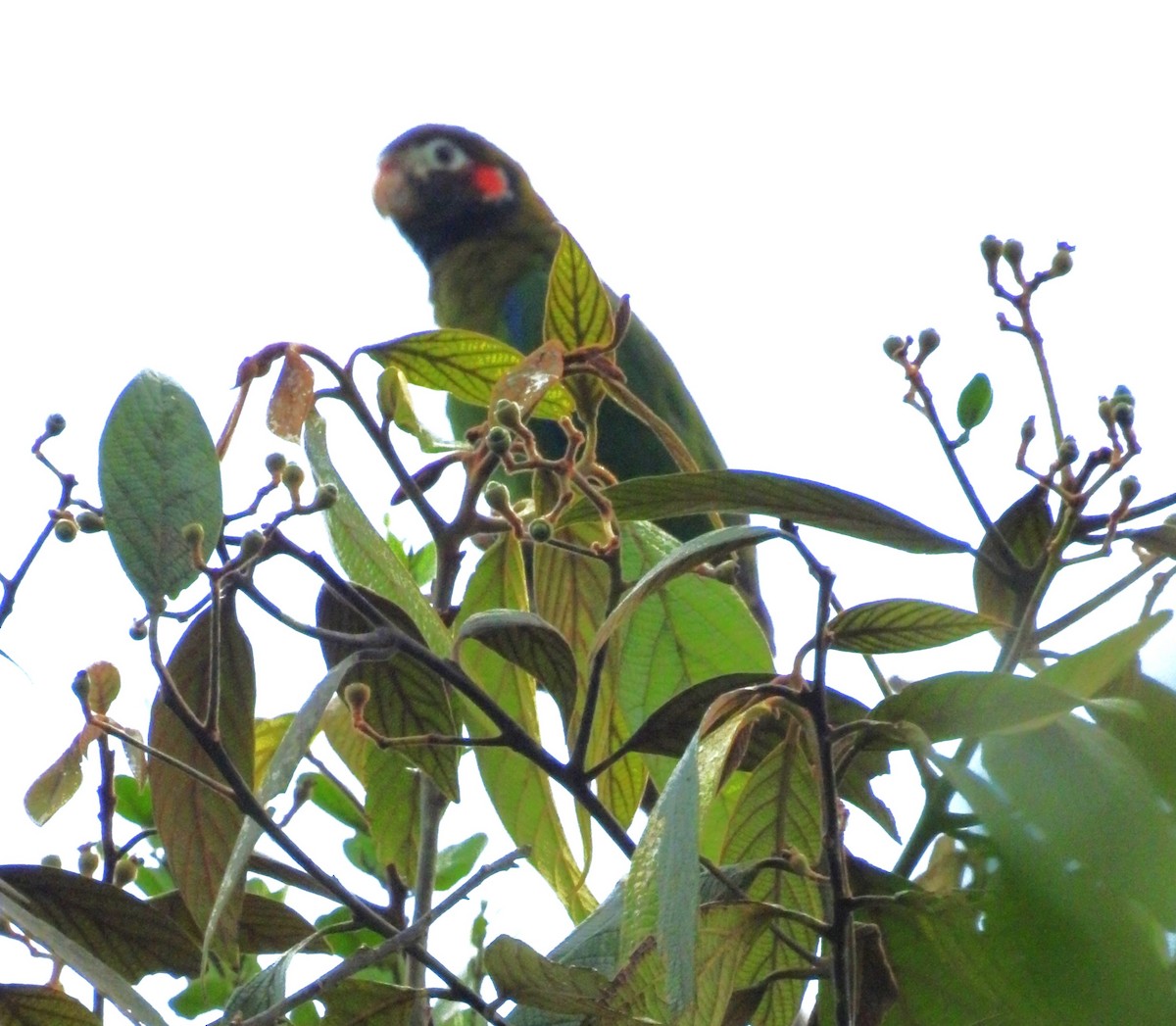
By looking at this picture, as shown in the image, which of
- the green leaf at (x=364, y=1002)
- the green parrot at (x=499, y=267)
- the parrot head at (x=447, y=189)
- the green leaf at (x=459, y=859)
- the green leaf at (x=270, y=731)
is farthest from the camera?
the parrot head at (x=447, y=189)

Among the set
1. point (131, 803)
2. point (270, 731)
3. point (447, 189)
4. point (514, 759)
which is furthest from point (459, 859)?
point (447, 189)

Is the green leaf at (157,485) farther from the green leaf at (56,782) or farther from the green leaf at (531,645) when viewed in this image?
the green leaf at (56,782)

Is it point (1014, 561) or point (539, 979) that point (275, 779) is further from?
point (1014, 561)

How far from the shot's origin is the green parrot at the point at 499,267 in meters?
3.05

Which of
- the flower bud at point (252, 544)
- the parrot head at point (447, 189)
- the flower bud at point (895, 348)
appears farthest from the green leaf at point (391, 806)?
the parrot head at point (447, 189)

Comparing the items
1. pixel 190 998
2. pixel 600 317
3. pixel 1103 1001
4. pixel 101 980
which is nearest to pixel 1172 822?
pixel 1103 1001

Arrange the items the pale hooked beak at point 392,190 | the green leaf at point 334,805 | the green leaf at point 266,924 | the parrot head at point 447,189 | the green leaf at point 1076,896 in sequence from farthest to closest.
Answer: the pale hooked beak at point 392,190 → the parrot head at point 447,189 → the green leaf at point 334,805 → the green leaf at point 266,924 → the green leaf at point 1076,896

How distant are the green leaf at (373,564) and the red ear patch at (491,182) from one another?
9.75 feet

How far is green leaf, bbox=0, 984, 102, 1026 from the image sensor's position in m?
0.76

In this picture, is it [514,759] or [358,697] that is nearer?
[358,697]

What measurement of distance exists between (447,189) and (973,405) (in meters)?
3.00

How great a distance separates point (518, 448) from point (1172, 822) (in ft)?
1.79

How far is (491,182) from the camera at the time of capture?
3.74 m

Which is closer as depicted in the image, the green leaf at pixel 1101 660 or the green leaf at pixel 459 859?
the green leaf at pixel 1101 660
